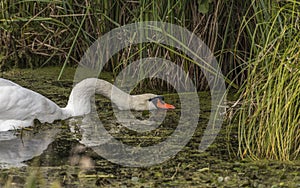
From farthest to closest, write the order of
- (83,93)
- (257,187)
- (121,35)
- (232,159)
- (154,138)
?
(121,35)
(83,93)
(154,138)
(232,159)
(257,187)

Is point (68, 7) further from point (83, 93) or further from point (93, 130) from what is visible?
point (93, 130)

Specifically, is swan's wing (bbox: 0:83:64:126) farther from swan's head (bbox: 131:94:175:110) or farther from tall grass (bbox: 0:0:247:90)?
swan's head (bbox: 131:94:175:110)

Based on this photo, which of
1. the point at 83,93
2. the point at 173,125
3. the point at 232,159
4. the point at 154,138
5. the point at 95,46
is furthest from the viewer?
the point at 95,46

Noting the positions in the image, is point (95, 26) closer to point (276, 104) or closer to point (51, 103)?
point (51, 103)

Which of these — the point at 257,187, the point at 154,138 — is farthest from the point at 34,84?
the point at 257,187

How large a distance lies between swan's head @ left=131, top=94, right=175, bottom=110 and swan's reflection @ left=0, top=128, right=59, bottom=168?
82cm

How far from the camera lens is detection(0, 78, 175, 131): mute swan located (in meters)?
5.53

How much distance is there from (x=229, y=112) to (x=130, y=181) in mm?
1489

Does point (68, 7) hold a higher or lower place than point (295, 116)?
higher

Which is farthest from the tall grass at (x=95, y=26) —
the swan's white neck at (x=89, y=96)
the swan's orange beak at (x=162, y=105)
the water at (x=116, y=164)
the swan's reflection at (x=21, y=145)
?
the swan's reflection at (x=21, y=145)

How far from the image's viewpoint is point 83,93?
5922mm

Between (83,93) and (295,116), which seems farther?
(83,93)

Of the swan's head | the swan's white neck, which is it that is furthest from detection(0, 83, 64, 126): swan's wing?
the swan's head

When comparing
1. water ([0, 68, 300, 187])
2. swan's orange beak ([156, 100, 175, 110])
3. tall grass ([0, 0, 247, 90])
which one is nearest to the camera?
water ([0, 68, 300, 187])
